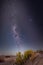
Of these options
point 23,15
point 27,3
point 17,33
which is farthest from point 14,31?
point 27,3

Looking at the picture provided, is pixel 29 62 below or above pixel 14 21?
below

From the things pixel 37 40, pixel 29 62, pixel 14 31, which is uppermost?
pixel 14 31

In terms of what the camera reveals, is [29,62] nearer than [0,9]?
Yes

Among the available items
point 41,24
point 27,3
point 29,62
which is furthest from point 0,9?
point 29,62

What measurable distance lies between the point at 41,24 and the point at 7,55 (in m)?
0.63

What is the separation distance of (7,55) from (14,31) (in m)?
0.34

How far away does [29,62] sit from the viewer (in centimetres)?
262

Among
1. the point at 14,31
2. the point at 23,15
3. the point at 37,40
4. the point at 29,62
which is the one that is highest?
the point at 23,15

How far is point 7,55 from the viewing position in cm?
271

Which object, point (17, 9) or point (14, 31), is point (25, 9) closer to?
point (17, 9)

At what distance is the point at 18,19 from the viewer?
2.77 metres

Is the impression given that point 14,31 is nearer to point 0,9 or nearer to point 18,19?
point 18,19

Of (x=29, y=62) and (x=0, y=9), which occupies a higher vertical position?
(x=0, y=9)

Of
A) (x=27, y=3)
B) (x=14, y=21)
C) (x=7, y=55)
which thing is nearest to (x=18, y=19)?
(x=14, y=21)
